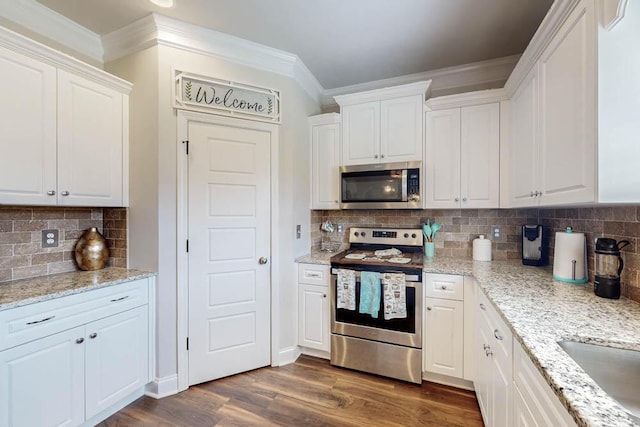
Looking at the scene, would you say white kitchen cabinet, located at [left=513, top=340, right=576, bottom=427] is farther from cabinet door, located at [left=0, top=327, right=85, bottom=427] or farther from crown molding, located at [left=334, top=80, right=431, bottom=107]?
cabinet door, located at [left=0, top=327, right=85, bottom=427]

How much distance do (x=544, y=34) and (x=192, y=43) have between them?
2.33 m

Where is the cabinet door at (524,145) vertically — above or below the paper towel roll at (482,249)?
above

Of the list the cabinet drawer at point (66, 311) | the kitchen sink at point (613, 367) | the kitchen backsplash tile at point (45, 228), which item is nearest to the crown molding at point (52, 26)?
the kitchen backsplash tile at point (45, 228)

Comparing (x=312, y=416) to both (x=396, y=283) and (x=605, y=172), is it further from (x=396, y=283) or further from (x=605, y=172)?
(x=605, y=172)

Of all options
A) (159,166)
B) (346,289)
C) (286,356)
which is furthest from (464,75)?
(286,356)

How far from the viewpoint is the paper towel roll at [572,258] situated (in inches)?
63.2

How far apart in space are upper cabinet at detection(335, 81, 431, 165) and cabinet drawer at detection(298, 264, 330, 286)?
1062 millimetres

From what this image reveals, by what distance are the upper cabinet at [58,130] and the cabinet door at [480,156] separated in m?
2.80

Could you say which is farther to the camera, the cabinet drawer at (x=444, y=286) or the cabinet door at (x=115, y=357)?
the cabinet drawer at (x=444, y=286)

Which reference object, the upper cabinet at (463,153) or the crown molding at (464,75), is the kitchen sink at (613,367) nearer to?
the upper cabinet at (463,153)

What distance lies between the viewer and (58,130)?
1.76 meters

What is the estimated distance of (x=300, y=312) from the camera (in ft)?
8.34

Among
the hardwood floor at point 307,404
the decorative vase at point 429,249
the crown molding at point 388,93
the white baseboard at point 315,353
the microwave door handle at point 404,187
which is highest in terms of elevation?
the crown molding at point 388,93

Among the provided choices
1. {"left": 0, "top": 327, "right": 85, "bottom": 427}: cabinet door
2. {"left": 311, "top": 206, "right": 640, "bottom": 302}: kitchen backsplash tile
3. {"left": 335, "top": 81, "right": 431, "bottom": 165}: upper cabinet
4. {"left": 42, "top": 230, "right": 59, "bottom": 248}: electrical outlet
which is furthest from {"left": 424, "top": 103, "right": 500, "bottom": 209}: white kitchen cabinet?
{"left": 42, "top": 230, "right": 59, "bottom": 248}: electrical outlet
